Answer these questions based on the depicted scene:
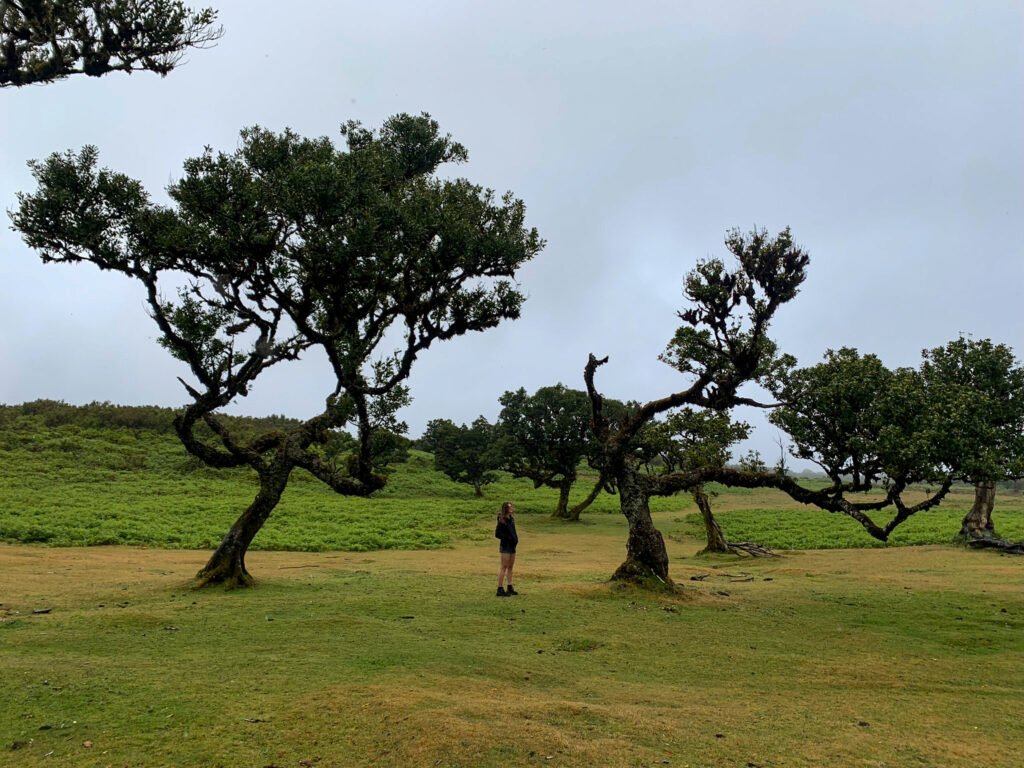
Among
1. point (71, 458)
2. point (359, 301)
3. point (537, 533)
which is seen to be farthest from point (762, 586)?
point (71, 458)

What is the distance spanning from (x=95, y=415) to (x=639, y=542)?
2557 inches

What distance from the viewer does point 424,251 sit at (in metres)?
18.0

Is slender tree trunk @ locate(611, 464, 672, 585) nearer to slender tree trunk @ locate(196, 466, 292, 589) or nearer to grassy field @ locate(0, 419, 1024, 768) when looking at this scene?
grassy field @ locate(0, 419, 1024, 768)

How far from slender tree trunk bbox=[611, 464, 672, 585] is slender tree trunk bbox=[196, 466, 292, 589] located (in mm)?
8869

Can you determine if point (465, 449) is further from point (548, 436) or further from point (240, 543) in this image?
point (240, 543)

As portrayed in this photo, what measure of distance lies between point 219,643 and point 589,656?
19.7ft

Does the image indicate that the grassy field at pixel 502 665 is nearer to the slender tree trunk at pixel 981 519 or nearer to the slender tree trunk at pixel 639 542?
the slender tree trunk at pixel 639 542

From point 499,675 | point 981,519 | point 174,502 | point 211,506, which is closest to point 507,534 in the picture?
point 499,675

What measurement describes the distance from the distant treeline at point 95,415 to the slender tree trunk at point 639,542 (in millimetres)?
50933

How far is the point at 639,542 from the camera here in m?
17.4

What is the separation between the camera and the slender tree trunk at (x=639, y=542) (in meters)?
17.1

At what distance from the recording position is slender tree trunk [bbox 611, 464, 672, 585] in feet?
56.2

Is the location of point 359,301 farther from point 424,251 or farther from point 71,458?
point 71,458

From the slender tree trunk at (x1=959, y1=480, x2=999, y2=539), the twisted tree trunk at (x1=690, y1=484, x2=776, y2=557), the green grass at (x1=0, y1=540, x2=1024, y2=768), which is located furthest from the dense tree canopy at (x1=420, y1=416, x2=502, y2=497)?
the green grass at (x1=0, y1=540, x2=1024, y2=768)
